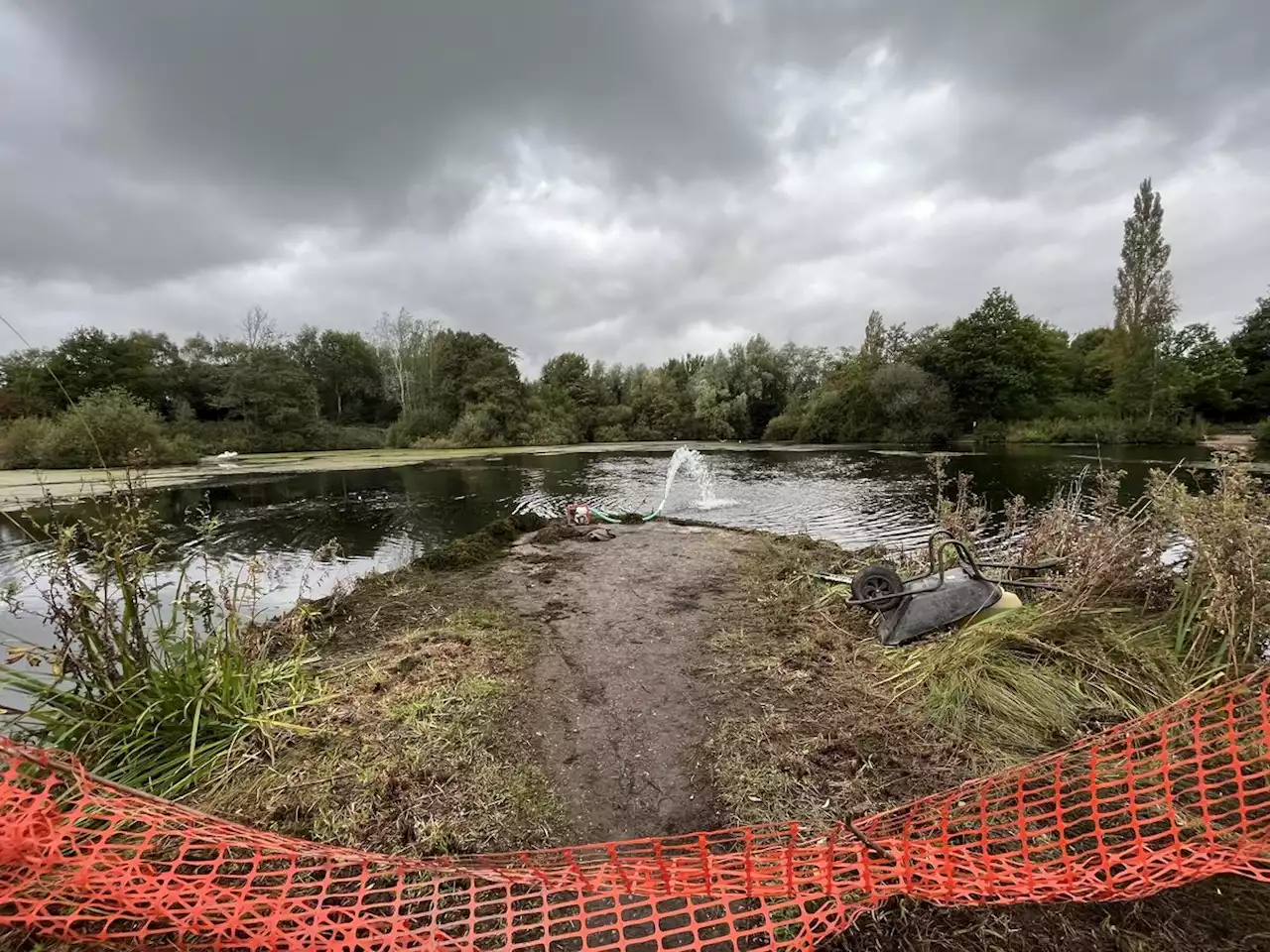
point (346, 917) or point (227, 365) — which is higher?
point (227, 365)

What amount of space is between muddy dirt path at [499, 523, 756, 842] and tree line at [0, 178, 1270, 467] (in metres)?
28.6

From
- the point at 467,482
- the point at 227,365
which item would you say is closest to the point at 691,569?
the point at 467,482

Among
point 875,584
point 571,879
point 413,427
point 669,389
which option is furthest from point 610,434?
point 571,879

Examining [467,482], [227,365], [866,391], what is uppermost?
[227,365]

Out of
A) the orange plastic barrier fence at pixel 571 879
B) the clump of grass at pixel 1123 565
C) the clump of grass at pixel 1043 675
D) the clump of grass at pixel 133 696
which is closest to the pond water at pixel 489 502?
the clump of grass at pixel 133 696

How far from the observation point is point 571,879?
1.87m

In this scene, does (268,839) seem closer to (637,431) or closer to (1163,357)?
(1163,357)

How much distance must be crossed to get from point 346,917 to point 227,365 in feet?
177

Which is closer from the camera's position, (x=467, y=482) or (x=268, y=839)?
(x=268, y=839)

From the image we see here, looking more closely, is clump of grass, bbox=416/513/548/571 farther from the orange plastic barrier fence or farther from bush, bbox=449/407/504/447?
bush, bbox=449/407/504/447

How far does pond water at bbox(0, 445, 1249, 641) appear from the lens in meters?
8.75

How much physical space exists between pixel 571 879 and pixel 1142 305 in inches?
1924

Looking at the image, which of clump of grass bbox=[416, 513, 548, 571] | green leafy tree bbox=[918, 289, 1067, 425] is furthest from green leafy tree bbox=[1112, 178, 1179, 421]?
clump of grass bbox=[416, 513, 548, 571]

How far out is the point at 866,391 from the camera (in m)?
42.4
